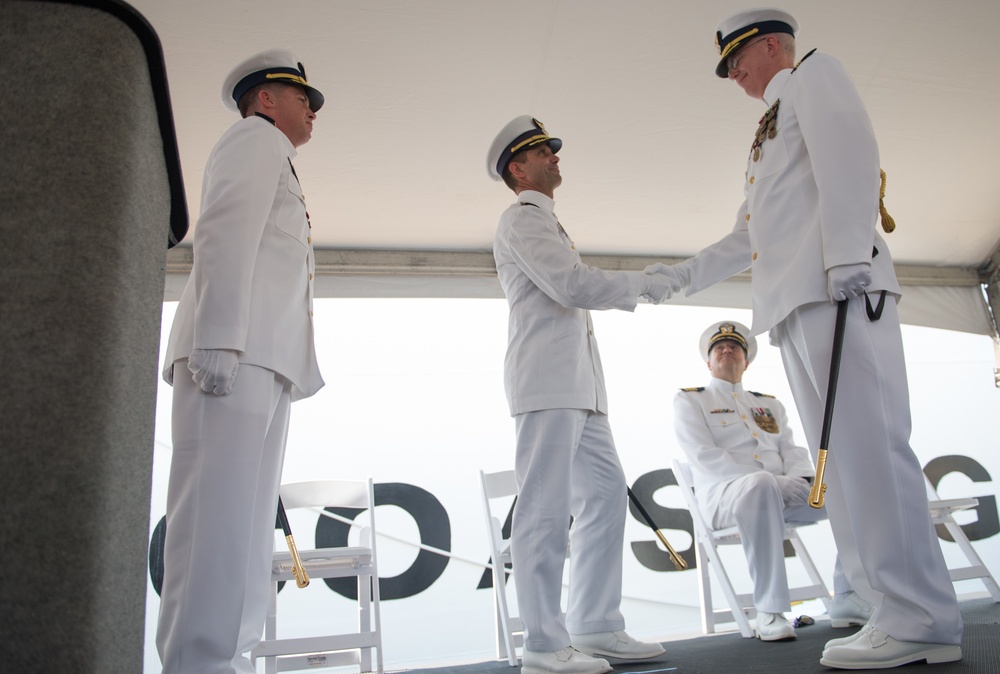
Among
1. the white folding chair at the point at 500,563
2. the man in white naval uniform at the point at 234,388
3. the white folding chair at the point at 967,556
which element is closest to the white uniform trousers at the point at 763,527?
the white folding chair at the point at 967,556

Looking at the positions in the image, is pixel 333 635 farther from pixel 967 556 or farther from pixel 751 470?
pixel 967 556

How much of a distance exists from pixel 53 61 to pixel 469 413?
3918 mm

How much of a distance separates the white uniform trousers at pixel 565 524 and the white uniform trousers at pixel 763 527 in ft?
3.50

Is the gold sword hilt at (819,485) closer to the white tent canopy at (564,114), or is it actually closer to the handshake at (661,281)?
the handshake at (661,281)

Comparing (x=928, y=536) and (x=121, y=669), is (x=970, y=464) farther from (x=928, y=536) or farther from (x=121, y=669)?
(x=121, y=669)

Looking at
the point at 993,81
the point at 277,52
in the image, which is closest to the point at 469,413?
the point at 277,52

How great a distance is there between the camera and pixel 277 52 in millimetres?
2338

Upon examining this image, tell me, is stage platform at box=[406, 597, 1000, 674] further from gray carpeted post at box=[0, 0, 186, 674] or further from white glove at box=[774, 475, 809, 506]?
gray carpeted post at box=[0, 0, 186, 674]

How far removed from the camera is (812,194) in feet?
6.75

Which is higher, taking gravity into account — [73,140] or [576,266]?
[576,266]

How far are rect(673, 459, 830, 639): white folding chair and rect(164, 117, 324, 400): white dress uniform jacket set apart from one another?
244cm

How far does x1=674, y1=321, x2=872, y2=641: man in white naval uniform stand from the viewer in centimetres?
334

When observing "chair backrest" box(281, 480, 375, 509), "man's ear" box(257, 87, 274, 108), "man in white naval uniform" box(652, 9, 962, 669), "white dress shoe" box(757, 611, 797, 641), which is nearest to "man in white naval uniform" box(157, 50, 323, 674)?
"man's ear" box(257, 87, 274, 108)

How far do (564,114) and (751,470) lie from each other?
211 centimetres
